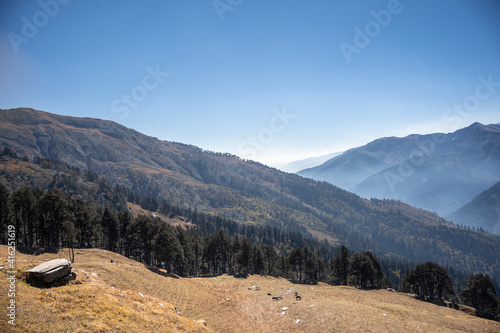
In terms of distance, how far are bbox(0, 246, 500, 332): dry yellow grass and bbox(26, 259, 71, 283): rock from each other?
52.8 inches

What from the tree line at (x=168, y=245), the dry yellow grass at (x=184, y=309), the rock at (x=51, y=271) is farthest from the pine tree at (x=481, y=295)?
the rock at (x=51, y=271)

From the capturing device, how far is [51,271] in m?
24.6

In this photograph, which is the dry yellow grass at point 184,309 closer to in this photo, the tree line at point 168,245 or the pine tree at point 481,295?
the tree line at point 168,245

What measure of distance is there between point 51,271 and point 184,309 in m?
24.1

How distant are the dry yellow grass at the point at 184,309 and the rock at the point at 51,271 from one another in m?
1.34

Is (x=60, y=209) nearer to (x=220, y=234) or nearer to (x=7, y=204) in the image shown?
(x=7, y=204)

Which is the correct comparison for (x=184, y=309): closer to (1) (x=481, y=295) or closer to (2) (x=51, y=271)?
(2) (x=51, y=271)

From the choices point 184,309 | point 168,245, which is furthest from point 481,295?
point 168,245

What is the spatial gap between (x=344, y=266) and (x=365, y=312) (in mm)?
52157

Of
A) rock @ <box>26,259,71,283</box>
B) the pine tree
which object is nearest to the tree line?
the pine tree

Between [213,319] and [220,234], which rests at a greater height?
[220,234]

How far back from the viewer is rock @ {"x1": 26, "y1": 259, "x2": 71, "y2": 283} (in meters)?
24.0

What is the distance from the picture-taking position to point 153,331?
75.4 ft

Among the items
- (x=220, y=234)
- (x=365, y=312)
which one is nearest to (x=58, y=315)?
(x=365, y=312)
